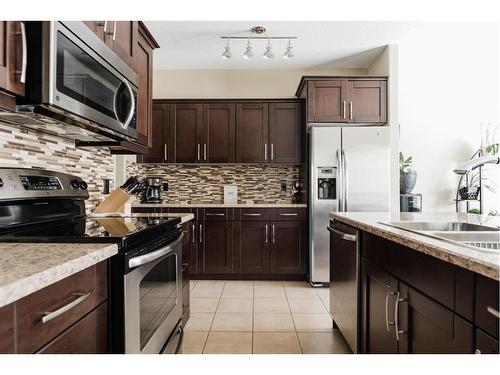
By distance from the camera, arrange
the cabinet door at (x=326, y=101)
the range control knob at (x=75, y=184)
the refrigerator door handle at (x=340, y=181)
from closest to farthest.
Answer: the range control knob at (x=75, y=184) → the refrigerator door handle at (x=340, y=181) → the cabinet door at (x=326, y=101)

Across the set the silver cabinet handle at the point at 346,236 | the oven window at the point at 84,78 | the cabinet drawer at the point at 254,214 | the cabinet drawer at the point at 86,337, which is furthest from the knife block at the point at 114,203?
the cabinet drawer at the point at 254,214

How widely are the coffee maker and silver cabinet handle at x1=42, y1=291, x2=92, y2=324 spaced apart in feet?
10.7

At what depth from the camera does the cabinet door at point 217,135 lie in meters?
4.11

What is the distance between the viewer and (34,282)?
2.32 ft

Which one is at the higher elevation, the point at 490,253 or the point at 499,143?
the point at 499,143

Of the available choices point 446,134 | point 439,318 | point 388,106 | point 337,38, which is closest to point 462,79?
point 446,134

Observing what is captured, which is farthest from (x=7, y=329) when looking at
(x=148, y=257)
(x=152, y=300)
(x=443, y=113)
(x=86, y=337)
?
(x=443, y=113)

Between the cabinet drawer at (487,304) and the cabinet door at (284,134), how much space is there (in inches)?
128

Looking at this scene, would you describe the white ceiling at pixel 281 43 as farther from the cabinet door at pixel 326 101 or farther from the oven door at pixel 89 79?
the oven door at pixel 89 79

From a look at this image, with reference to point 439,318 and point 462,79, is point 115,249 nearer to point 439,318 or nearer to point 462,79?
point 439,318

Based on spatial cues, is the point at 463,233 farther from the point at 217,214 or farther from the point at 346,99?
the point at 217,214

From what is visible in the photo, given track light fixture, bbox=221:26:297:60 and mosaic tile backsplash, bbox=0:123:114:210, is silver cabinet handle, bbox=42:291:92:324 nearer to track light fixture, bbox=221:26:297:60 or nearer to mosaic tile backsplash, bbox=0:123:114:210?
mosaic tile backsplash, bbox=0:123:114:210

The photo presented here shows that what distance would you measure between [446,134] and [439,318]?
4.45 m

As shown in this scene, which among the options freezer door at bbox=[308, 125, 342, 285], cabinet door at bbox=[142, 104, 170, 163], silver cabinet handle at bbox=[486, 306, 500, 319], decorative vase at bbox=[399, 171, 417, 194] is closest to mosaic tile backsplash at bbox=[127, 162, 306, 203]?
cabinet door at bbox=[142, 104, 170, 163]
